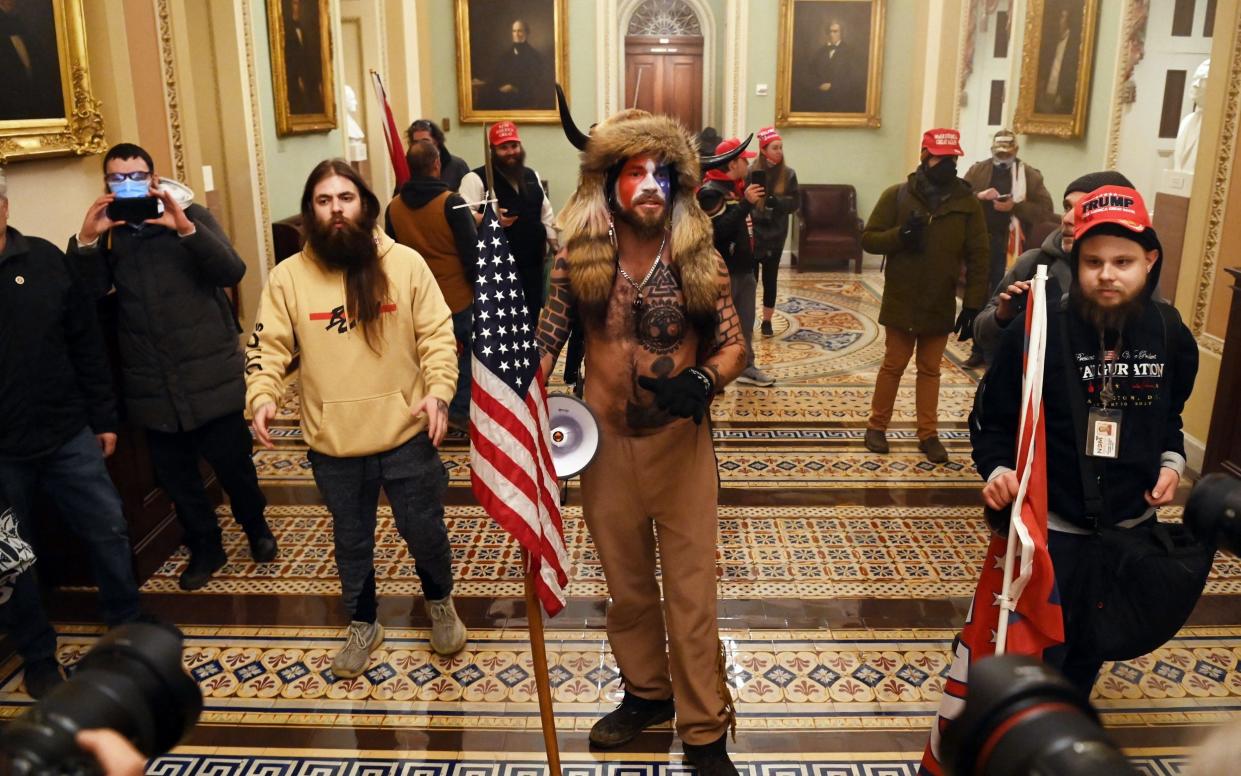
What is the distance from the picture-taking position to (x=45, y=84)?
4.76 meters

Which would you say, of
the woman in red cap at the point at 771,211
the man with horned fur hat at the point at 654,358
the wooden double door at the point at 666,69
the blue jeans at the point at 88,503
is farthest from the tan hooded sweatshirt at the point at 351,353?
the wooden double door at the point at 666,69

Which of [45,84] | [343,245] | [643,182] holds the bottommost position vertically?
[343,245]

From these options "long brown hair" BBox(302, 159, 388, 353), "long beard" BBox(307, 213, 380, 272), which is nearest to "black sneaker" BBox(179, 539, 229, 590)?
"long brown hair" BBox(302, 159, 388, 353)

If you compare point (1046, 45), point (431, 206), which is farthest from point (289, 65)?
point (1046, 45)

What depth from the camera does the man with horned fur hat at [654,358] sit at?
298 centimetres

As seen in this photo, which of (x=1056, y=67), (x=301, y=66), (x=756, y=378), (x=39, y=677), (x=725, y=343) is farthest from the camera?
(x=1056, y=67)

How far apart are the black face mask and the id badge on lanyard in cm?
327

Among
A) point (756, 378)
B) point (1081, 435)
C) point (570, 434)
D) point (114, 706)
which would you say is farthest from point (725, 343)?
point (756, 378)

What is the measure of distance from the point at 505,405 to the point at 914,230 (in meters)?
3.65

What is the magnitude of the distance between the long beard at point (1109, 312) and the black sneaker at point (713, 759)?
5.75 feet

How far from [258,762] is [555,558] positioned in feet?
4.32

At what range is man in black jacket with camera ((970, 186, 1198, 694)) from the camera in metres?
2.66

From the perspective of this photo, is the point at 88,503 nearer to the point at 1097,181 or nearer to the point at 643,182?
the point at 643,182

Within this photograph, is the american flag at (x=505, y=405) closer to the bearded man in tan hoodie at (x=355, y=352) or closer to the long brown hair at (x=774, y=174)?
the bearded man in tan hoodie at (x=355, y=352)
